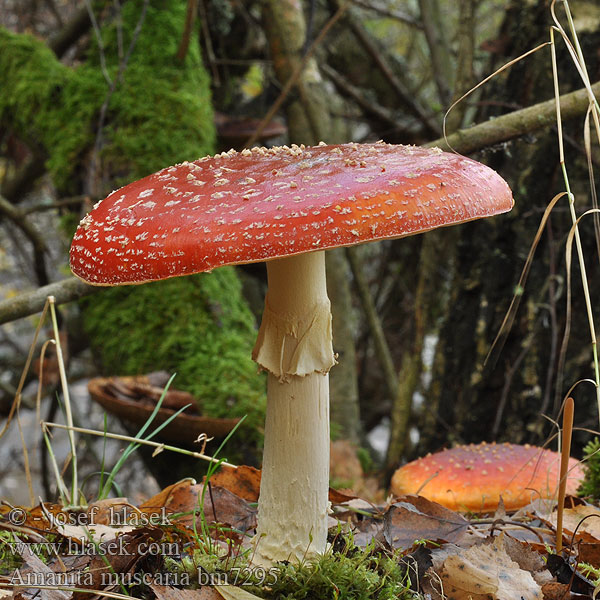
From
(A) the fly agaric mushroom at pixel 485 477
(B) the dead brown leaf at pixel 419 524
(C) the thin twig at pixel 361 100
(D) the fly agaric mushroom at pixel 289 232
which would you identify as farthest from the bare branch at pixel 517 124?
(C) the thin twig at pixel 361 100

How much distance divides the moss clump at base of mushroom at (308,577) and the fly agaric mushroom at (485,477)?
0.87 meters

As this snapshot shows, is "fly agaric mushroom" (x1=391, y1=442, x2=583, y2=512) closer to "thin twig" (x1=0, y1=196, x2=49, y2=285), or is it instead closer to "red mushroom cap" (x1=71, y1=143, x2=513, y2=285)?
"red mushroom cap" (x1=71, y1=143, x2=513, y2=285)

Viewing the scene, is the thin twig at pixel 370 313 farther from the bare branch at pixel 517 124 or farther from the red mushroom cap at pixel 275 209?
the red mushroom cap at pixel 275 209

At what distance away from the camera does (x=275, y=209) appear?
1604 millimetres

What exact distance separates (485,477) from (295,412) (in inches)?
49.0

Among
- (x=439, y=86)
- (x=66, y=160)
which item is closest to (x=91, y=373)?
(x=66, y=160)

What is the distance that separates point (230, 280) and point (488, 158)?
1935mm

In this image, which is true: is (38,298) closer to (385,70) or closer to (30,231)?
(30,231)

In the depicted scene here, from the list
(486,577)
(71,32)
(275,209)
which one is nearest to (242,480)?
(486,577)

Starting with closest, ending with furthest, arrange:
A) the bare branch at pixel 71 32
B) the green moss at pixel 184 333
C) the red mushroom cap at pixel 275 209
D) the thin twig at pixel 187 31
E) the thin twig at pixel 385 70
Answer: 1. the red mushroom cap at pixel 275 209
2. the green moss at pixel 184 333
3. the thin twig at pixel 187 31
4. the bare branch at pixel 71 32
5. the thin twig at pixel 385 70

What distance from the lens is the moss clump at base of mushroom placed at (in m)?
1.87

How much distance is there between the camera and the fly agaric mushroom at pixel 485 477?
9.36ft

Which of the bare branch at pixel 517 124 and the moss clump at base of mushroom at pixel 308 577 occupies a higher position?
the bare branch at pixel 517 124

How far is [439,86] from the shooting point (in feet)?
19.4
